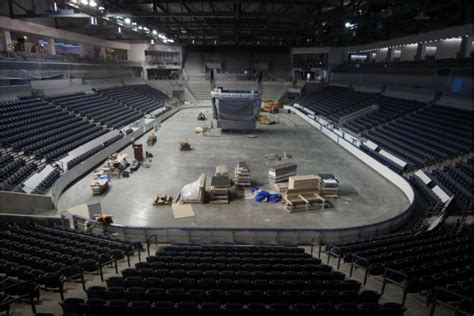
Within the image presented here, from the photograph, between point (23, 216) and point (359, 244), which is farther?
point (23, 216)

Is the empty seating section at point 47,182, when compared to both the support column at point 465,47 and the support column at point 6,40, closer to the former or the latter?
the support column at point 6,40

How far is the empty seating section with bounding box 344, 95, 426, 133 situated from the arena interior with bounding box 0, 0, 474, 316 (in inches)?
10.0

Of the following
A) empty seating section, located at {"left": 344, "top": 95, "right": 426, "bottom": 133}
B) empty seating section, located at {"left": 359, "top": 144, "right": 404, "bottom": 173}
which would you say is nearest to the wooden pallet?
empty seating section, located at {"left": 359, "top": 144, "right": 404, "bottom": 173}

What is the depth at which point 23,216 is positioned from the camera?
41.6ft

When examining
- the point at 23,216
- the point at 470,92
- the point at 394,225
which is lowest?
the point at 394,225

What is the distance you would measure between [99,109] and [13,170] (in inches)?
656

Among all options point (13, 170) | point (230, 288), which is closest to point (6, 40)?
point (13, 170)

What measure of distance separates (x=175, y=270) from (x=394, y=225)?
1041cm

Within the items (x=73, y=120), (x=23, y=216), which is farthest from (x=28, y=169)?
(x=73, y=120)

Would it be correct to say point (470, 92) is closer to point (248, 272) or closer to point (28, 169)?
point (248, 272)

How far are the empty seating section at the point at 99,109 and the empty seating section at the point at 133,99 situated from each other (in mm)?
2020

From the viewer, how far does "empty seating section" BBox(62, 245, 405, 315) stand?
5.66m

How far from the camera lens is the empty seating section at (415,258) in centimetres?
758

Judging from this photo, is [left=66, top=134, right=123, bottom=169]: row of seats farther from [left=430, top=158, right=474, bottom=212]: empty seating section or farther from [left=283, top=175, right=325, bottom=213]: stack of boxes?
[left=430, top=158, right=474, bottom=212]: empty seating section
